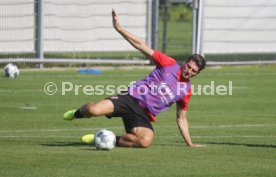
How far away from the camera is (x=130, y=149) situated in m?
12.4

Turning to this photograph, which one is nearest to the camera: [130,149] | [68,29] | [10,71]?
[130,149]

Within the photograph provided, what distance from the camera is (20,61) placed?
25.0 m

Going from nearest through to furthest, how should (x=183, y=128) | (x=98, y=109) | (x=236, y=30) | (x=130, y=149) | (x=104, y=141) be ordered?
(x=104, y=141) → (x=130, y=149) → (x=98, y=109) → (x=183, y=128) → (x=236, y=30)

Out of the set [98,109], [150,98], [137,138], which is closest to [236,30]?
[150,98]

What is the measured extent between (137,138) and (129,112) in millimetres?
440

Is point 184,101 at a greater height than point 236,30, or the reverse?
point 184,101

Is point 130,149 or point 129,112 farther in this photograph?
point 129,112

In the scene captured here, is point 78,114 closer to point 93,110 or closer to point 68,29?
point 93,110

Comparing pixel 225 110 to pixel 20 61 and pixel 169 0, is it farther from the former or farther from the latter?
pixel 169 0

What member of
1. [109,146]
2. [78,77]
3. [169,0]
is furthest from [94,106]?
[169,0]

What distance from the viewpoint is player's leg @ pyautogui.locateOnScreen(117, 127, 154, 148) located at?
12523 mm

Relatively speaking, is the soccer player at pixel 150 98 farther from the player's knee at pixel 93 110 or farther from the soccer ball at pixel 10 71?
the soccer ball at pixel 10 71

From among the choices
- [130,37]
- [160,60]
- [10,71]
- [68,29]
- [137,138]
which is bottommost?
[10,71]

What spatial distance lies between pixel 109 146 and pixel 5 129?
2.81 metres
